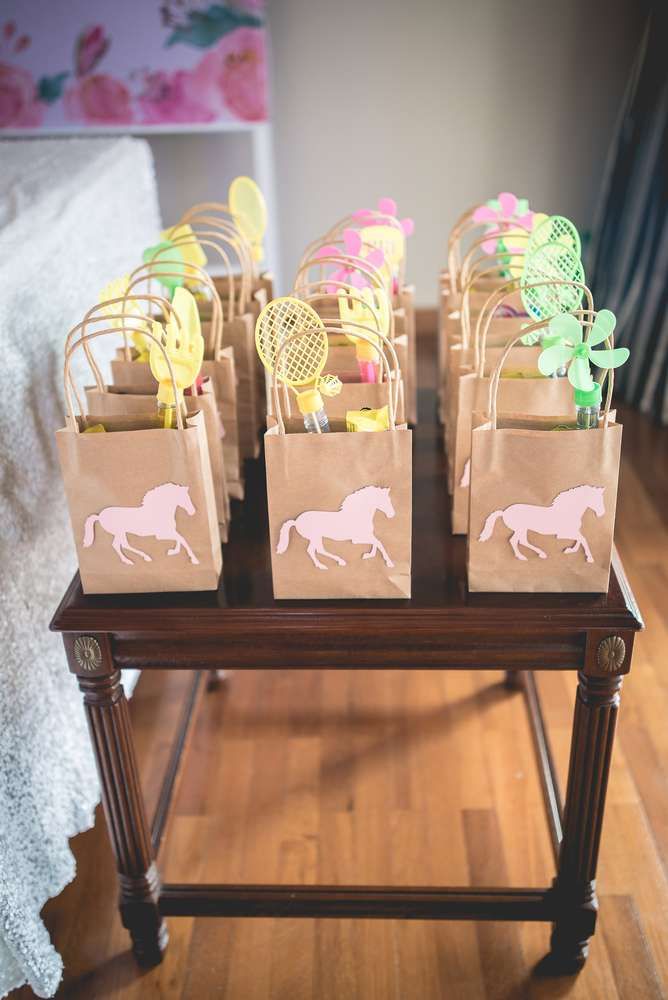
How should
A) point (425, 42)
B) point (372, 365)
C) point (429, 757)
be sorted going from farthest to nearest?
point (425, 42), point (429, 757), point (372, 365)

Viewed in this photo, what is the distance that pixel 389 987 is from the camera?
1.35 meters

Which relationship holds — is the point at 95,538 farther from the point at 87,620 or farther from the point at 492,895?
the point at 492,895

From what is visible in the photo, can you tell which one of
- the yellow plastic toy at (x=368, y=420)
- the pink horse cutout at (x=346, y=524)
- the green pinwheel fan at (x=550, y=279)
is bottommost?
the pink horse cutout at (x=346, y=524)

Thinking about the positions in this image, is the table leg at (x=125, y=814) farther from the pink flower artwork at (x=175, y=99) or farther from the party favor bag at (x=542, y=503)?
the pink flower artwork at (x=175, y=99)

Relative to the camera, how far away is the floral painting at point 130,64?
2.91 metres

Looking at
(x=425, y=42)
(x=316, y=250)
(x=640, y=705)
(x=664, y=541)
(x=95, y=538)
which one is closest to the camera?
(x=95, y=538)

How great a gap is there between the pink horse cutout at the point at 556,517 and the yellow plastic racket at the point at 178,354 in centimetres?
40

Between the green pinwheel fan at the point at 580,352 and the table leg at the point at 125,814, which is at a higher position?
the green pinwheel fan at the point at 580,352

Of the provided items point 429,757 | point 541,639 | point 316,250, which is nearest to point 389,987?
point 429,757

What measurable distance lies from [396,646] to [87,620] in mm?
376

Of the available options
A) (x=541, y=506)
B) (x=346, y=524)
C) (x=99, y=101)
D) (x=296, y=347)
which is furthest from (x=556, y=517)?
(x=99, y=101)

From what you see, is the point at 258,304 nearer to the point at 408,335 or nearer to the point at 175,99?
the point at 408,335

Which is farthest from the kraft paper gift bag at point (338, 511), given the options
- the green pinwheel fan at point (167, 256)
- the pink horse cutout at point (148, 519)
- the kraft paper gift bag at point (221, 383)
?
the green pinwheel fan at point (167, 256)

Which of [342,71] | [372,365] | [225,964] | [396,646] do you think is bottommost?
[225,964]
